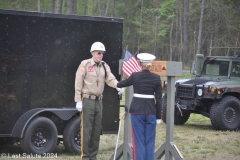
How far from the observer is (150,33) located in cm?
5806

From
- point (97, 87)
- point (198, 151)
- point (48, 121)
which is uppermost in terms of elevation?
point (97, 87)

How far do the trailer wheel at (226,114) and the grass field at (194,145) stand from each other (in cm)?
25

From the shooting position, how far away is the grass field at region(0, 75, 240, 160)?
33.0 ft

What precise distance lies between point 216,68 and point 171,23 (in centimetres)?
4936

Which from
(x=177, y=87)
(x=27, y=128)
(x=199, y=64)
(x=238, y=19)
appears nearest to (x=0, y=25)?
(x=27, y=128)

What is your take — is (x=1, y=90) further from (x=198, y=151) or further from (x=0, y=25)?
(x=198, y=151)

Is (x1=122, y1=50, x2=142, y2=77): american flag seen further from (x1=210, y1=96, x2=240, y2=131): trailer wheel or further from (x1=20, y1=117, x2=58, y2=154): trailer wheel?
(x1=210, y1=96, x2=240, y2=131): trailer wheel

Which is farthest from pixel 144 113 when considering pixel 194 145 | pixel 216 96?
pixel 216 96

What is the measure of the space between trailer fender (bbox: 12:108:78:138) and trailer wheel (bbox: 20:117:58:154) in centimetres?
8

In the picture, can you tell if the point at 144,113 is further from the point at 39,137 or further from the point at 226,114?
the point at 226,114

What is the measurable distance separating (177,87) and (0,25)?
267 inches

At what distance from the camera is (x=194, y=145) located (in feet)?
37.6

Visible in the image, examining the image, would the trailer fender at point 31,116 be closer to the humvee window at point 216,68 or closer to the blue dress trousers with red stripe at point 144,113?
the blue dress trousers with red stripe at point 144,113

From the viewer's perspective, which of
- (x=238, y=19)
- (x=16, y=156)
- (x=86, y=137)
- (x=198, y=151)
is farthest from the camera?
(x=238, y=19)
